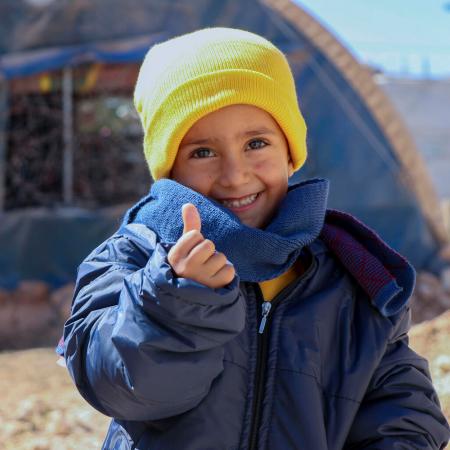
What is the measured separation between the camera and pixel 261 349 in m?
1.52

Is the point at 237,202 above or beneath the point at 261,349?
above

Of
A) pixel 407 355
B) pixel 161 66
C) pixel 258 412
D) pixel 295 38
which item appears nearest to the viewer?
pixel 258 412

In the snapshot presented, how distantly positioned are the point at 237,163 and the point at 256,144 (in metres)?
0.11

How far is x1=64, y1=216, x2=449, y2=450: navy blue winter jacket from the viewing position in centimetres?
126

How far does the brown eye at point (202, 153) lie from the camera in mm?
1650

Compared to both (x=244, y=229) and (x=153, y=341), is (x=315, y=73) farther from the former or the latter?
(x=153, y=341)

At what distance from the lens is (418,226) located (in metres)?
7.00

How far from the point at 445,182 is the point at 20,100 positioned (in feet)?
66.5

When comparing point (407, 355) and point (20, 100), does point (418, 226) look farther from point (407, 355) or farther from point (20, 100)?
point (407, 355)

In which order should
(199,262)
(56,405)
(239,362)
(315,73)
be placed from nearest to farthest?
(199,262)
(239,362)
(56,405)
(315,73)

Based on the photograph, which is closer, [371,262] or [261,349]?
[261,349]

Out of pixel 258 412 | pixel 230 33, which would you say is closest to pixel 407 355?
pixel 258 412

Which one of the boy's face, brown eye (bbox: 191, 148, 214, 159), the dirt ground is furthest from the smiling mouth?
the dirt ground

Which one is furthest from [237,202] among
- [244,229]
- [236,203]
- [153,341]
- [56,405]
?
[56,405]
